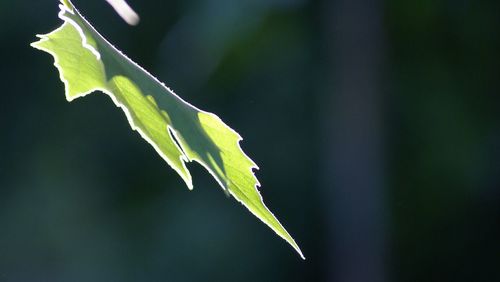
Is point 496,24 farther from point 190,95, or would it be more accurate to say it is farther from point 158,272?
point 158,272

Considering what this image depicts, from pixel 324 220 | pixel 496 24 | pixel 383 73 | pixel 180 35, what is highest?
pixel 496 24

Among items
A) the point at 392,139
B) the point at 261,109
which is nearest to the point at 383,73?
the point at 392,139

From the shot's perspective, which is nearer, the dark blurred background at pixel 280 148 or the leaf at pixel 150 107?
the leaf at pixel 150 107

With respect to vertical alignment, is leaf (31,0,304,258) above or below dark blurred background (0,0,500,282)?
above

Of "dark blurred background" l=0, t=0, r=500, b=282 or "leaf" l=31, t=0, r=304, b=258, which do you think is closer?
"leaf" l=31, t=0, r=304, b=258

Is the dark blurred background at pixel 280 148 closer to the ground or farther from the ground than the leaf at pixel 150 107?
closer to the ground
